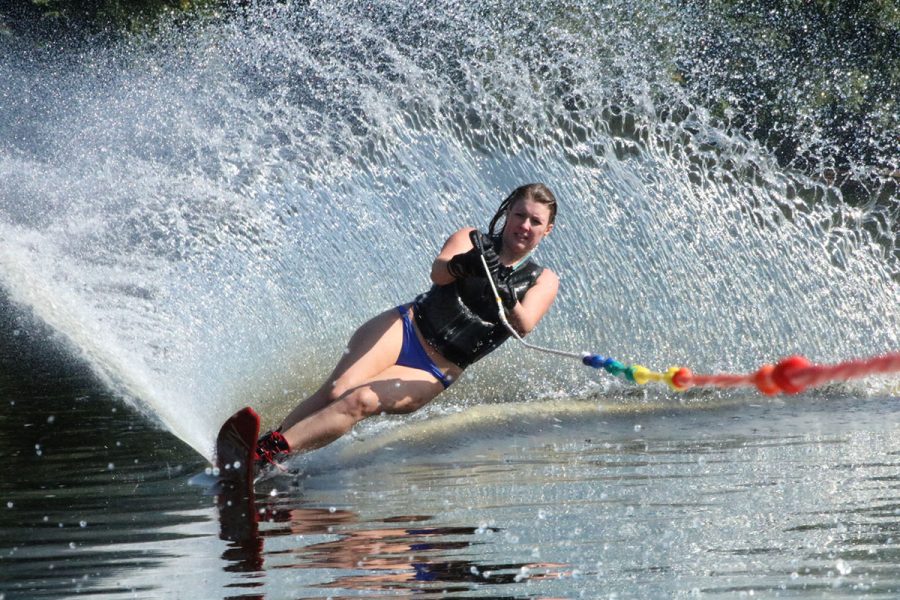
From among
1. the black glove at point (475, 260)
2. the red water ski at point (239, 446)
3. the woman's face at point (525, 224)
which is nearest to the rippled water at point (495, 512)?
the red water ski at point (239, 446)

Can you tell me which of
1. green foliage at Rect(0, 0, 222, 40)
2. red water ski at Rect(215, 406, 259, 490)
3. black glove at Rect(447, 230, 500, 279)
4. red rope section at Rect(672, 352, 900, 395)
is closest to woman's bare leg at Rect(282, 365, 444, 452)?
red water ski at Rect(215, 406, 259, 490)

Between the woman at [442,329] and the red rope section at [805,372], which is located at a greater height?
the woman at [442,329]

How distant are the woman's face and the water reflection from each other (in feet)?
5.24

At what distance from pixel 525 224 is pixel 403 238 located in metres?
2.61

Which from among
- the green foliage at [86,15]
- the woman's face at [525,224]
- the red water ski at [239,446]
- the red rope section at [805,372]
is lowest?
the red rope section at [805,372]

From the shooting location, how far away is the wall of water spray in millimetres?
7234

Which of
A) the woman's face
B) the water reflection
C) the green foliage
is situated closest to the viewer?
the water reflection

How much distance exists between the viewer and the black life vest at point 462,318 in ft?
17.7

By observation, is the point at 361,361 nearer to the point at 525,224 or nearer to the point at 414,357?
the point at 414,357

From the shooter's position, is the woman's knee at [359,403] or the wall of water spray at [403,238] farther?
the wall of water spray at [403,238]

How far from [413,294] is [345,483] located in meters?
2.99

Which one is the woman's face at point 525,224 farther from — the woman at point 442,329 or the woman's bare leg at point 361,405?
the woman's bare leg at point 361,405

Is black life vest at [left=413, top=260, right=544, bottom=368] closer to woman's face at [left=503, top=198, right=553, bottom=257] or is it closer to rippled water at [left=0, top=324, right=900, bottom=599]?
woman's face at [left=503, top=198, right=553, bottom=257]

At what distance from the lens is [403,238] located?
25.8 feet
